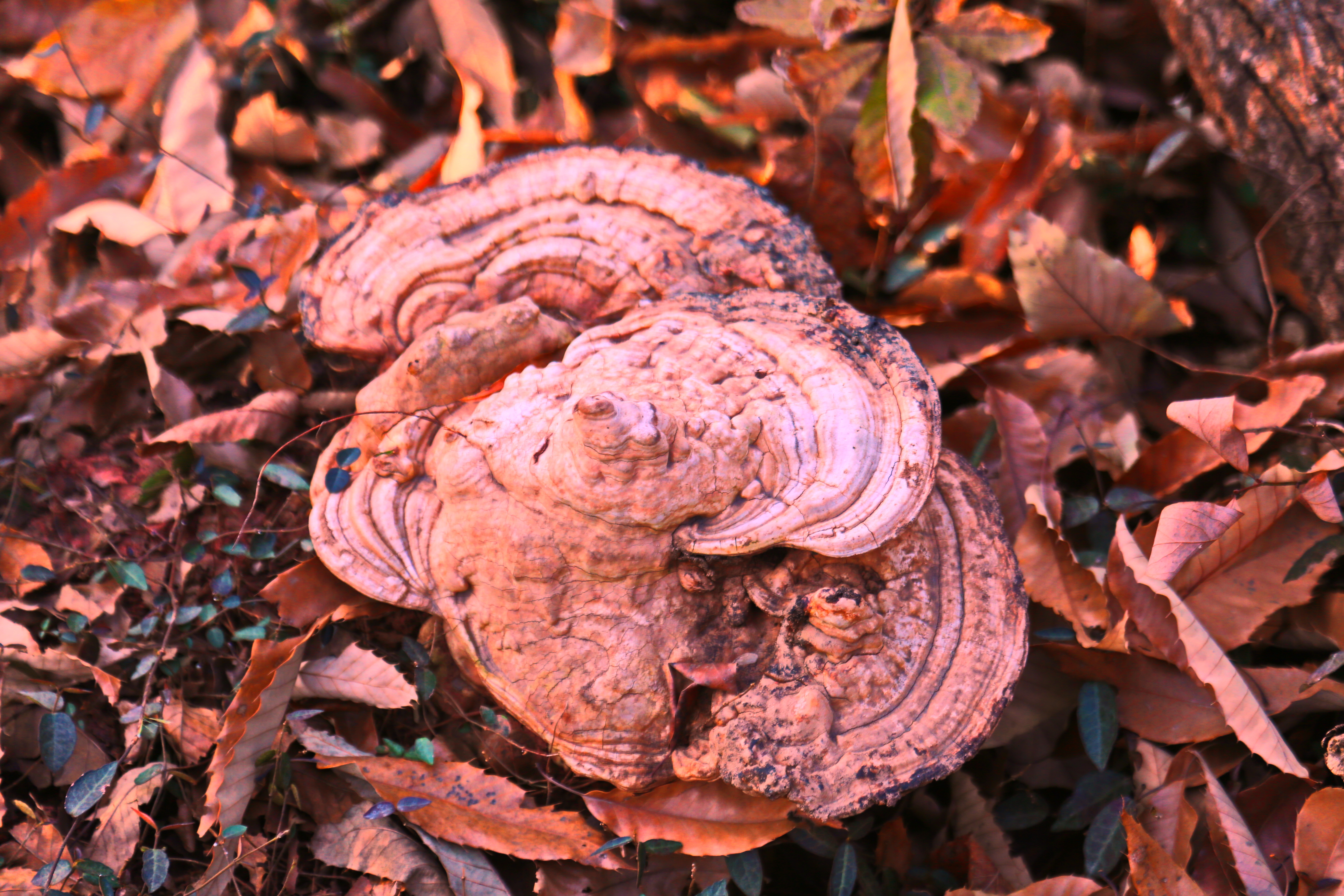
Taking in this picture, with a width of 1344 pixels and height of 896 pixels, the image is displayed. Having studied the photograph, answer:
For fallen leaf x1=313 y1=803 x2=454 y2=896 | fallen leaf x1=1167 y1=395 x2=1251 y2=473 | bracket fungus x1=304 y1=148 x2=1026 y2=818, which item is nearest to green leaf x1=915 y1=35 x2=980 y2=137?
bracket fungus x1=304 y1=148 x2=1026 y2=818

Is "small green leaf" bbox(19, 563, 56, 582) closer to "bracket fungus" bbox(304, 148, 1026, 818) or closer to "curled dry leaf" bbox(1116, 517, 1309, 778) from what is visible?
"bracket fungus" bbox(304, 148, 1026, 818)

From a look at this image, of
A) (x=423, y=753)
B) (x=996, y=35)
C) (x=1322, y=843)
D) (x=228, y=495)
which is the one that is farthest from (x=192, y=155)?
(x=1322, y=843)

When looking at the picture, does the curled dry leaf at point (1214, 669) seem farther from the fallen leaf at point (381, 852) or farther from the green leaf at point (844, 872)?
the fallen leaf at point (381, 852)

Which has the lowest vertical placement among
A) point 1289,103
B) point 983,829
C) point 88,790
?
point 983,829

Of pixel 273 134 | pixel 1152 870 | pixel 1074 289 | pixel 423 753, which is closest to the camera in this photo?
pixel 1152 870

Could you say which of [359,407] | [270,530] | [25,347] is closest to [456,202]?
[359,407]

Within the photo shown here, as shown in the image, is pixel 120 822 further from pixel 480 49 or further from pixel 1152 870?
pixel 480 49
